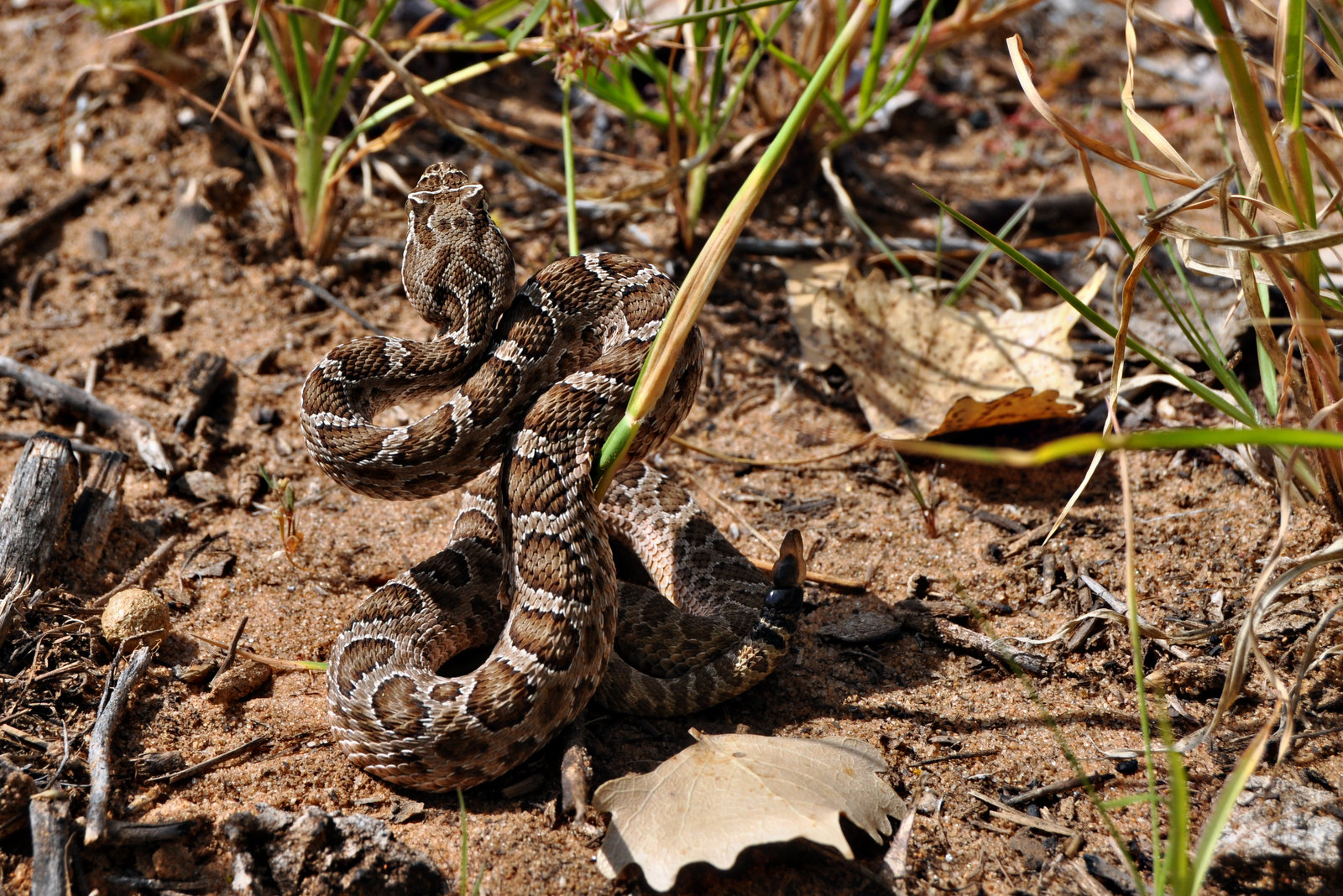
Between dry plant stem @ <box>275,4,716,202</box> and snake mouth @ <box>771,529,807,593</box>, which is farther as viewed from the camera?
dry plant stem @ <box>275,4,716,202</box>

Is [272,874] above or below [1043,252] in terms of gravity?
below

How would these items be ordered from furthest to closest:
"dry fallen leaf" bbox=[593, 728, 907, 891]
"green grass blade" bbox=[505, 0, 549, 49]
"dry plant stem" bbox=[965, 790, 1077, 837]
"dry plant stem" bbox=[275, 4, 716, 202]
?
1. "dry plant stem" bbox=[275, 4, 716, 202]
2. "green grass blade" bbox=[505, 0, 549, 49]
3. "dry plant stem" bbox=[965, 790, 1077, 837]
4. "dry fallen leaf" bbox=[593, 728, 907, 891]

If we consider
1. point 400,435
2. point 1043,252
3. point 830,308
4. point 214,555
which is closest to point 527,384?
point 400,435

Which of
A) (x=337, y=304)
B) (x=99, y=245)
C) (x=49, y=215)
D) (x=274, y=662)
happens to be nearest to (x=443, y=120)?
(x=337, y=304)

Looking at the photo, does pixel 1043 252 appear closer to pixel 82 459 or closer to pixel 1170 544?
pixel 1170 544

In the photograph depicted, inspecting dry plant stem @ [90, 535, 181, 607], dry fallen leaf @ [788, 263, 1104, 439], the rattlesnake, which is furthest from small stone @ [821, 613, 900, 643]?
dry plant stem @ [90, 535, 181, 607]

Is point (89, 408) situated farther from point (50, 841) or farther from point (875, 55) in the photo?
point (875, 55)

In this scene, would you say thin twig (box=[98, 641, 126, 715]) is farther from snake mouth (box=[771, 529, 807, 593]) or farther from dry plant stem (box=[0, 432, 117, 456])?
snake mouth (box=[771, 529, 807, 593])
